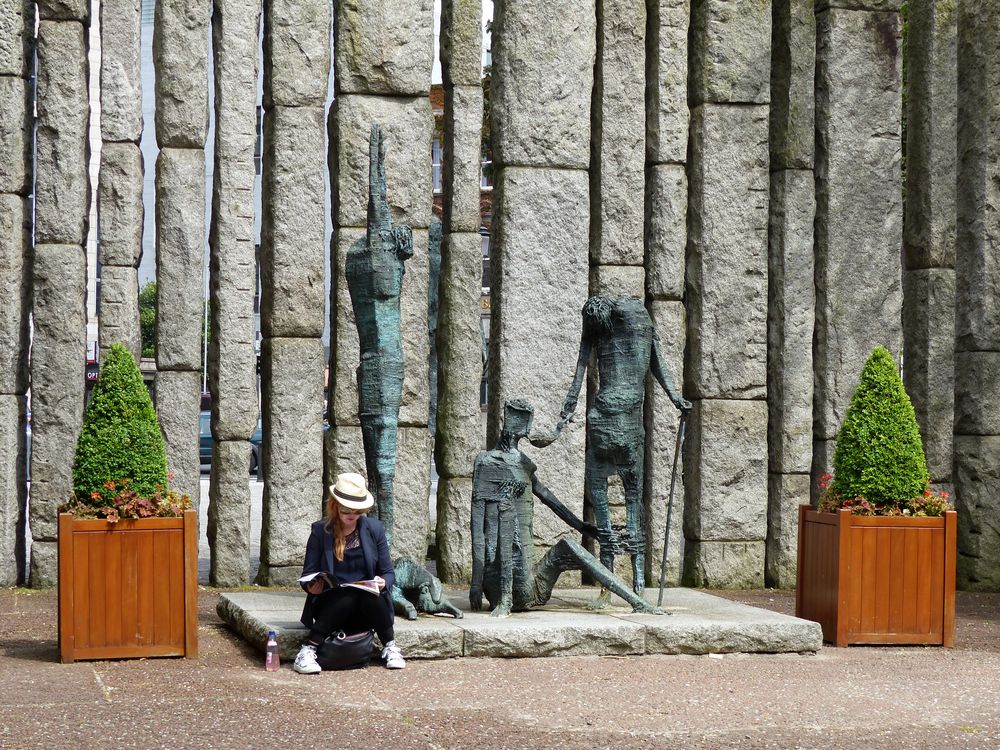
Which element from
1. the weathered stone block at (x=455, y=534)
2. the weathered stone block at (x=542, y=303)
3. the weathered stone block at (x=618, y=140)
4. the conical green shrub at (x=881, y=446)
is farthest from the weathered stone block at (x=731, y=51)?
the weathered stone block at (x=455, y=534)

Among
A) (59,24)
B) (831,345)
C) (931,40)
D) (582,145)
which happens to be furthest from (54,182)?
(931,40)

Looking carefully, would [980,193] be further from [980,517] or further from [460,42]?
[460,42]

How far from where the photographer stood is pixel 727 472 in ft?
34.9

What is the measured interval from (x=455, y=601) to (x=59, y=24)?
4.91 meters

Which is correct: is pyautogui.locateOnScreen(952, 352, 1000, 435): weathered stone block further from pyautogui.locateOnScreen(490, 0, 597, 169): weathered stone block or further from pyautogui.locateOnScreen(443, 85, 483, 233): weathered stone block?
pyautogui.locateOnScreen(443, 85, 483, 233): weathered stone block

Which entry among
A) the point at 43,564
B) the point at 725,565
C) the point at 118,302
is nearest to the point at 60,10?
the point at 118,302

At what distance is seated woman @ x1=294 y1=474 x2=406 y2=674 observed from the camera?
278 inches

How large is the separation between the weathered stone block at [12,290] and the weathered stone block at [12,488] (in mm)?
166

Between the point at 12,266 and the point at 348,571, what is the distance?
422cm

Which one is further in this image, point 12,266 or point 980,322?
point 980,322

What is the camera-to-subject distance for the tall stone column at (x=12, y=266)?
992cm

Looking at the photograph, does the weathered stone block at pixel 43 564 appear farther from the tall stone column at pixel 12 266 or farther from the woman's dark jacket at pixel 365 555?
the woman's dark jacket at pixel 365 555

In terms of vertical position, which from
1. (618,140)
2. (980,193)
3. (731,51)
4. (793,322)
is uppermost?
(731,51)

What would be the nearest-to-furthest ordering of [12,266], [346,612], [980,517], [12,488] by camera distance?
[346,612], [12,266], [12,488], [980,517]
